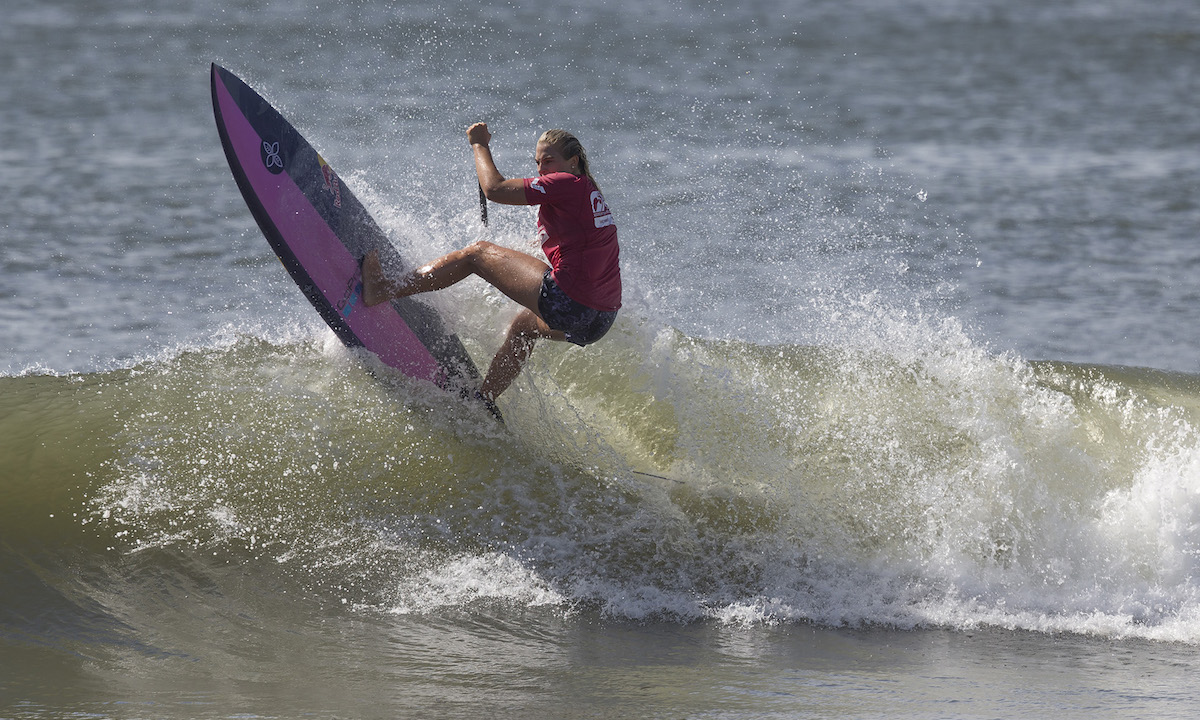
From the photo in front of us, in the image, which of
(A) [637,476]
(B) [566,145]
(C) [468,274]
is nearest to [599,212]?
(B) [566,145]

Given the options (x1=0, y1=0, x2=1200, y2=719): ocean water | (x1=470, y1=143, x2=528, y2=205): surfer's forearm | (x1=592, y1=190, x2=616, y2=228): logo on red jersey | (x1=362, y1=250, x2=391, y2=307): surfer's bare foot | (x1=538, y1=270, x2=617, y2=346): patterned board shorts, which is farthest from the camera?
(x1=362, y1=250, x2=391, y2=307): surfer's bare foot

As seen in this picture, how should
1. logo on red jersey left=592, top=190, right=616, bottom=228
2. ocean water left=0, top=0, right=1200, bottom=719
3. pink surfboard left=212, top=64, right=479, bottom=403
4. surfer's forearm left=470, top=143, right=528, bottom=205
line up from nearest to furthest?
ocean water left=0, top=0, right=1200, bottom=719
surfer's forearm left=470, top=143, right=528, bottom=205
logo on red jersey left=592, top=190, right=616, bottom=228
pink surfboard left=212, top=64, right=479, bottom=403

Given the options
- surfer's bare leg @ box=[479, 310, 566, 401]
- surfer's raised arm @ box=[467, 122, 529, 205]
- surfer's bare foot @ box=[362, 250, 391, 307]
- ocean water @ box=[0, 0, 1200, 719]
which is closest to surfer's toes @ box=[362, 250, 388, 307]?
surfer's bare foot @ box=[362, 250, 391, 307]

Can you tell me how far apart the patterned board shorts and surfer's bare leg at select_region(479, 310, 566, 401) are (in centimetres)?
19

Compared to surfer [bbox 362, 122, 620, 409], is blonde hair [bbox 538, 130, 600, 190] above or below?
above

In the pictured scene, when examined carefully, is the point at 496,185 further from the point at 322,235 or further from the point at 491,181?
the point at 322,235

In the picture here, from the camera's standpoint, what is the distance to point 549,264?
5828mm

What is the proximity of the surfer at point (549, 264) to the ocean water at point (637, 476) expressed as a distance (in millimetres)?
439

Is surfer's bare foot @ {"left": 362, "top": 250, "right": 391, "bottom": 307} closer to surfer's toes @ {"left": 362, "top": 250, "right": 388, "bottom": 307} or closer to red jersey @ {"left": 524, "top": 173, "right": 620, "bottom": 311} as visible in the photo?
surfer's toes @ {"left": 362, "top": 250, "right": 388, "bottom": 307}

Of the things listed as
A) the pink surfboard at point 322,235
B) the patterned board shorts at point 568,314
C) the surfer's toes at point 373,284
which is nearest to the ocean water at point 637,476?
the pink surfboard at point 322,235

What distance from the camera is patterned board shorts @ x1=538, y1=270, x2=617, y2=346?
18.8 feet

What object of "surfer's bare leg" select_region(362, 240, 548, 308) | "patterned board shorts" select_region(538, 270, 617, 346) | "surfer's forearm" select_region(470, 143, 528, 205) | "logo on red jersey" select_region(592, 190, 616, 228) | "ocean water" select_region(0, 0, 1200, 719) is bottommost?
"ocean water" select_region(0, 0, 1200, 719)

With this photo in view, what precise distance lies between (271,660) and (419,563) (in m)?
1.07

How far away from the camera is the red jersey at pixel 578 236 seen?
550 centimetres
